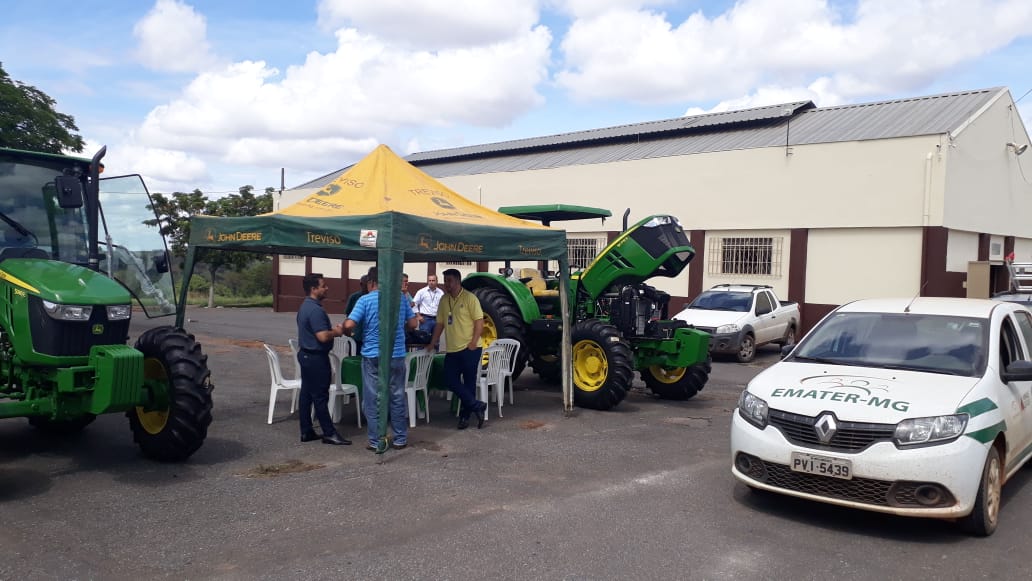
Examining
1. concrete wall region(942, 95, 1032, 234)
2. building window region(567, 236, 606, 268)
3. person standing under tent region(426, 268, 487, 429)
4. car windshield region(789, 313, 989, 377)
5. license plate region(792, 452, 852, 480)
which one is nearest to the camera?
license plate region(792, 452, 852, 480)

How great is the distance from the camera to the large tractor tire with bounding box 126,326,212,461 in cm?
618

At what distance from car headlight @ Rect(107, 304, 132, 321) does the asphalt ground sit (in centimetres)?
128

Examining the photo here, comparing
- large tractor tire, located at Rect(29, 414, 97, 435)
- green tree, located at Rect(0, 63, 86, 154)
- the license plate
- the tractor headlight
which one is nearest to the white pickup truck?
the tractor headlight

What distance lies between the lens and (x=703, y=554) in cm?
477

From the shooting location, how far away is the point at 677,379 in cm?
1029

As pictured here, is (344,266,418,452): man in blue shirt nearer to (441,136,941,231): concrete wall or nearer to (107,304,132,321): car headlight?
(107,304,132,321): car headlight

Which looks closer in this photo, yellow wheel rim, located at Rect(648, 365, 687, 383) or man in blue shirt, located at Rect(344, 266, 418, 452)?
man in blue shirt, located at Rect(344, 266, 418, 452)

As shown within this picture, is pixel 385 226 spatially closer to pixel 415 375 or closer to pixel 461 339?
pixel 461 339

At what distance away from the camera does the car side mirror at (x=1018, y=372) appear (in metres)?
5.41

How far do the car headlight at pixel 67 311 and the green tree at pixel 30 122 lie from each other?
15.6m

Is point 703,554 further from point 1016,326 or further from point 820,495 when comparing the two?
point 1016,326

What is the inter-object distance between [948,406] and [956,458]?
1.15ft

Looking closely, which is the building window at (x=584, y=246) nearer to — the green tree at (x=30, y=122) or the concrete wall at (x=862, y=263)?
the concrete wall at (x=862, y=263)

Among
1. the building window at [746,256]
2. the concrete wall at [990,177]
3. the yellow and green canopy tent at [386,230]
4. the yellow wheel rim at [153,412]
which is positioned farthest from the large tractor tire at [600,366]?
the concrete wall at [990,177]
